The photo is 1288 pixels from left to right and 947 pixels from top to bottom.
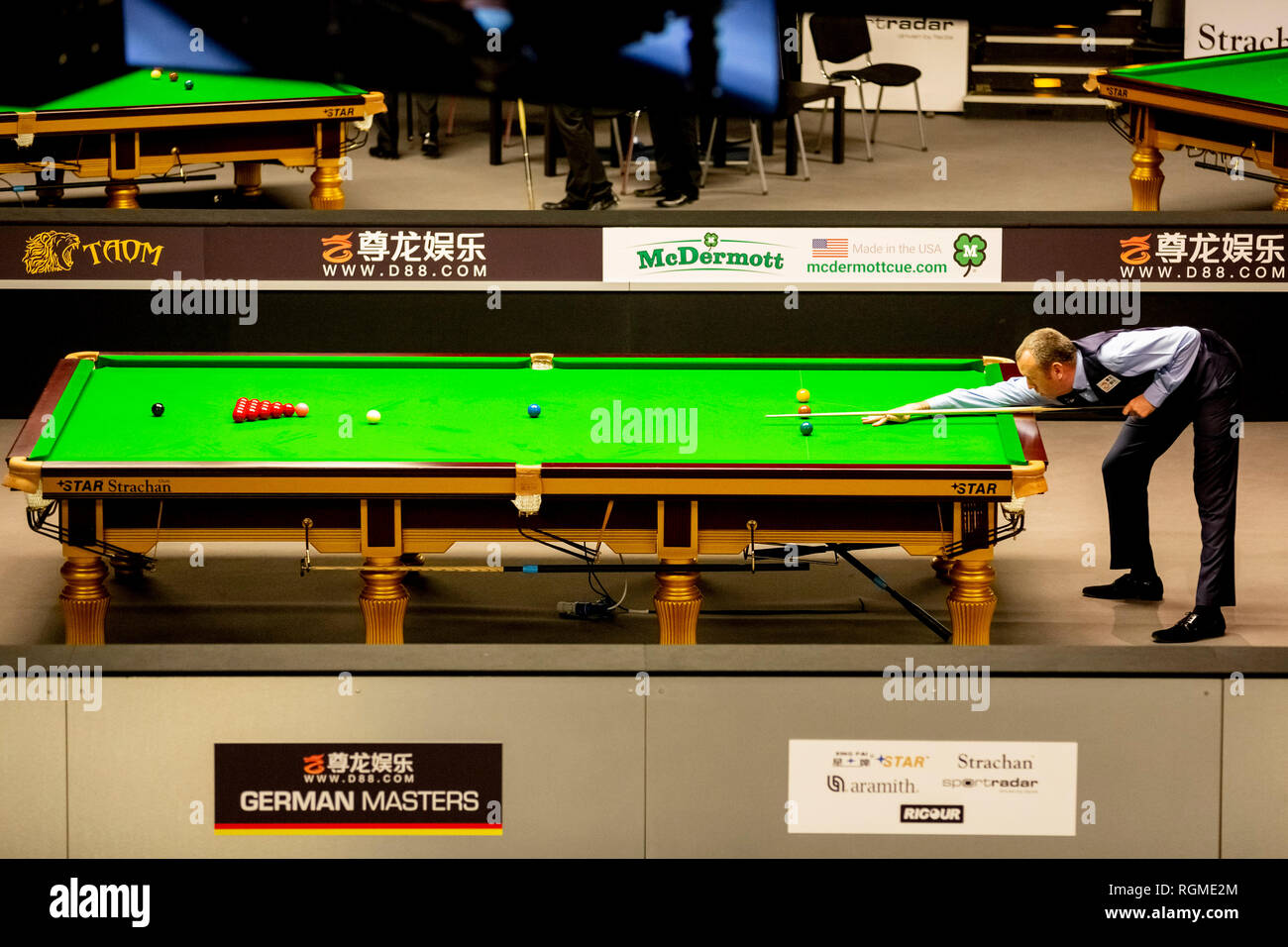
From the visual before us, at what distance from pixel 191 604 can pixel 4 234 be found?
8.16 ft

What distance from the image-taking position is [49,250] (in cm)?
739

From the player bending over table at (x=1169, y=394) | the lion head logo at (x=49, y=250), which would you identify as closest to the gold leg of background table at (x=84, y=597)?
the player bending over table at (x=1169, y=394)

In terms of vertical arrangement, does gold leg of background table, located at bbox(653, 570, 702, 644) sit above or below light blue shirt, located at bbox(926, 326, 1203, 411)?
below

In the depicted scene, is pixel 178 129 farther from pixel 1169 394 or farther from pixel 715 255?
pixel 1169 394

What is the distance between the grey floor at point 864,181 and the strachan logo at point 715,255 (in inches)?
75.0

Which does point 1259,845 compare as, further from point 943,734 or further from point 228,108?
point 228,108

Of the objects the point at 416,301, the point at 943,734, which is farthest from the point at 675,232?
the point at 943,734

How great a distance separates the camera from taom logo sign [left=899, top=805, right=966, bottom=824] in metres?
3.14

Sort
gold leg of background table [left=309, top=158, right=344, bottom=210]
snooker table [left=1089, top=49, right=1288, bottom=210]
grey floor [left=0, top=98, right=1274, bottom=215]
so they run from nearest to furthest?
1. snooker table [left=1089, top=49, right=1288, bottom=210]
2. gold leg of background table [left=309, top=158, right=344, bottom=210]
3. grey floor [left=0, top=98, right=1274, bottom=215]

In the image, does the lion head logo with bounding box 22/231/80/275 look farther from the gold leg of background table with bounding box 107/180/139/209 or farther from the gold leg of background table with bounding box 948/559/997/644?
the gold leg of background table with bounding box 948/559/997/644

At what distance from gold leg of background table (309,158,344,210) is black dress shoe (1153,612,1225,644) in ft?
16.0

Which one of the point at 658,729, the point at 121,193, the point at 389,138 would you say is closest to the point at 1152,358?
the point at 658,729

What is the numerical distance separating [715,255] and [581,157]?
167cm

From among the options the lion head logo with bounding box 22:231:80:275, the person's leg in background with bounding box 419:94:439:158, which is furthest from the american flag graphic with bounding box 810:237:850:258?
the person's leg in background with bounding box 419:94:439:158
